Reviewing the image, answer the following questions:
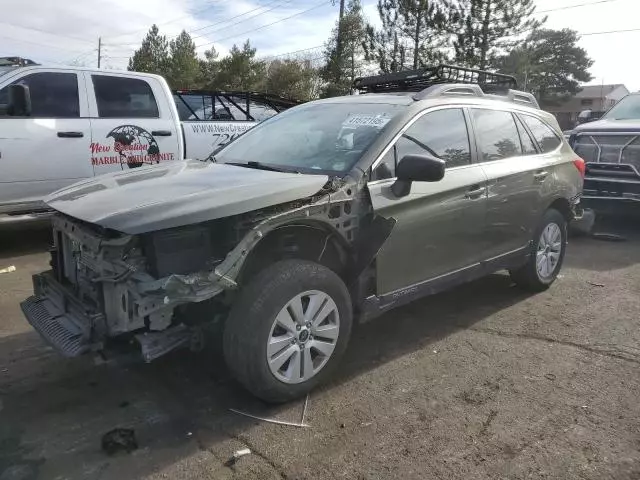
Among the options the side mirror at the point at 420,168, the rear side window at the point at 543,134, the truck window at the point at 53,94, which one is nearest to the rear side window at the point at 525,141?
the rear side window at the point at 543,134

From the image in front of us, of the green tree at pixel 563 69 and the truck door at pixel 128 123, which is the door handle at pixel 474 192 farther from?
the green tree at pixel 563 69

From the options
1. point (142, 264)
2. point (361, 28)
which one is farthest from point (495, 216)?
point (361, 28)

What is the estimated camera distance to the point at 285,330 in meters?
3.13

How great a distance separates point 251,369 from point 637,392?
7.86 feet

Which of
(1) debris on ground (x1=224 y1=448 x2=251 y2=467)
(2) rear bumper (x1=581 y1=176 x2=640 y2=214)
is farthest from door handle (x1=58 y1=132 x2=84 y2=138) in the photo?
(2) rear bumper (x1=581 y1=176 x2=640 y2=214)

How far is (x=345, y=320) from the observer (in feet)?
11.2

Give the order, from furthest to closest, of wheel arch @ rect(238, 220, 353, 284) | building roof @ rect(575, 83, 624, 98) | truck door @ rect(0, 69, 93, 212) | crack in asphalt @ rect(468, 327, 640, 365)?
building roof @ rect(575, 83, 624, 98) → truck door @ rect(0, 69, 93, 212) → crack in asphalt @ rect(468, 327, 640, 365) → wheel arch @ rect(238, 220, 353, 284)

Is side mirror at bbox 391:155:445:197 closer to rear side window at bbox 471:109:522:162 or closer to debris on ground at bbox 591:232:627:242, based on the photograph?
rear side window at bbox 471:109:522:162

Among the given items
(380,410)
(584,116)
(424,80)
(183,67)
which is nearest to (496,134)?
(424,80)

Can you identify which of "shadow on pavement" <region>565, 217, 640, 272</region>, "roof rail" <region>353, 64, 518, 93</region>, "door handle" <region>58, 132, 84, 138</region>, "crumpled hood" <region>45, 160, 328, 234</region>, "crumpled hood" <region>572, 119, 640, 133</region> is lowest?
"shadow on pavement" <region>565, 217, 640, 272</region>

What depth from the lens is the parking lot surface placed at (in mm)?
2709

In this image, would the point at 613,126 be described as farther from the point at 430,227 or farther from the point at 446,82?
the point at 430,227

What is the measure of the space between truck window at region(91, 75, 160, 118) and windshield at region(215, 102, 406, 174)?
2.99 metres

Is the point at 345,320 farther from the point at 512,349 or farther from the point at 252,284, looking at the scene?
the point at 512,349
